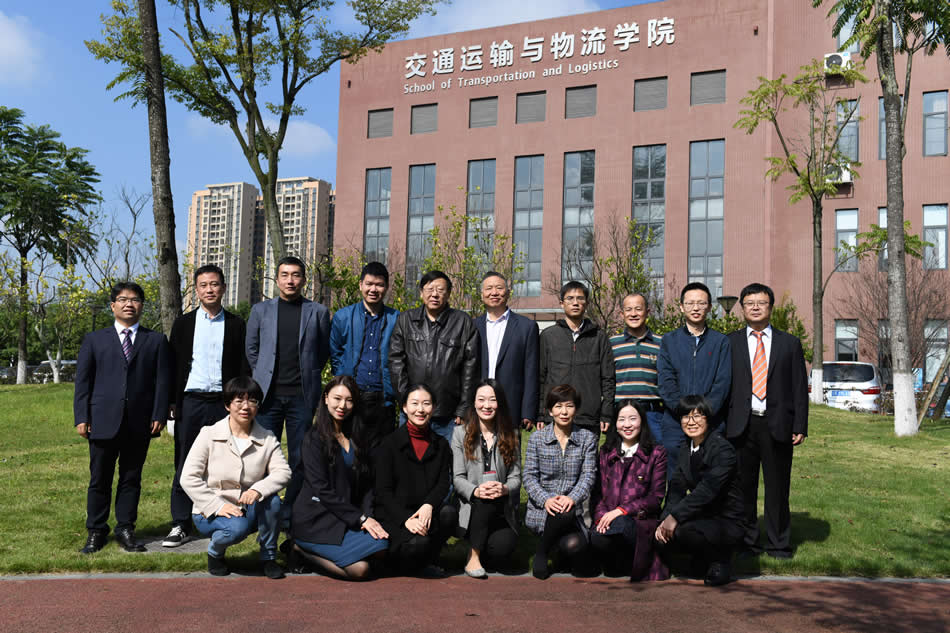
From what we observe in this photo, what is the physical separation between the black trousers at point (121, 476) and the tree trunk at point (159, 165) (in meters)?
4.90

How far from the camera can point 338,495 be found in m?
5.10

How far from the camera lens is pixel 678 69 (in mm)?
33156

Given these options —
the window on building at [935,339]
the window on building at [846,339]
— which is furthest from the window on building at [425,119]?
the window on building at [935,339]

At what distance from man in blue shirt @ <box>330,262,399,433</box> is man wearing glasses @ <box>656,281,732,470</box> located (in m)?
2.02

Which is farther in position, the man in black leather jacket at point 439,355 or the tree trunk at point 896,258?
the tree trunk at point 896,258

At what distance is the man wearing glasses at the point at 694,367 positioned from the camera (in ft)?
18.2

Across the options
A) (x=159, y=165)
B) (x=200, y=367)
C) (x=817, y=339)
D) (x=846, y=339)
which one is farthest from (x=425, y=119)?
(x=200, y=367)

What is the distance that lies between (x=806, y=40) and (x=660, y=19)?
20.1 ft

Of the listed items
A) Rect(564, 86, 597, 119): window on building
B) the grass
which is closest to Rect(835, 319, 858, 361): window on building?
Rect(564, 86, 597, 119): window on building

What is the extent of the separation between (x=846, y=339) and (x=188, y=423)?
2911 centimetres

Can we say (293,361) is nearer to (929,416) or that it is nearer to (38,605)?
(38,605)

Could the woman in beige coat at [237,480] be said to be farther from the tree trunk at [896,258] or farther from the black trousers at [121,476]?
the tree trunk at [896,258]

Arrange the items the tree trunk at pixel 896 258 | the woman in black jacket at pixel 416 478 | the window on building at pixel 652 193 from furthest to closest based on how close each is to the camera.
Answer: the window on building at pixel 652 193 → the tree trunk at pixel 896 258 → the woman in black jacket at pixel 416 478

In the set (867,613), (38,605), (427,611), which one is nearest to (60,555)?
(38,605)
